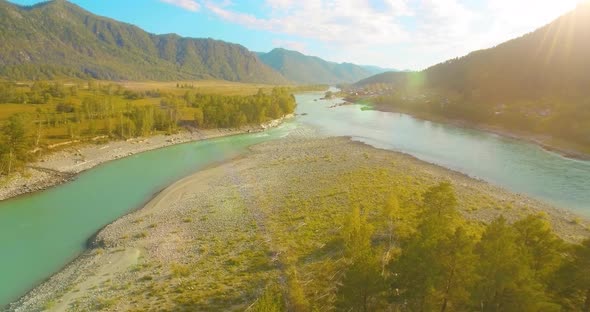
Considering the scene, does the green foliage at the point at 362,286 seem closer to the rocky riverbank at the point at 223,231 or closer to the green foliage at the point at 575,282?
the green foliage at the point at 575,282

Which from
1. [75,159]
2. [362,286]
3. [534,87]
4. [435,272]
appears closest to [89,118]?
[75,159]

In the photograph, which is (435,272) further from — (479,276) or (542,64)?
(542,64)

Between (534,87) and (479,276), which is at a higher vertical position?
(534,87)

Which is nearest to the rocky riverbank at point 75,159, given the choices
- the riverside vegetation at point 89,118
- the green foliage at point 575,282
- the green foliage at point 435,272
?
the riverside vegetation at point 89,118

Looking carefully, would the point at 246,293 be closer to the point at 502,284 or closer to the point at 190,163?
the point at 502,284

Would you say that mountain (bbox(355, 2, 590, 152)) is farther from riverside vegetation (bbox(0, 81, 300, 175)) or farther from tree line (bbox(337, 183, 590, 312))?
tree line (bbox(337, 183, 590, 312))
